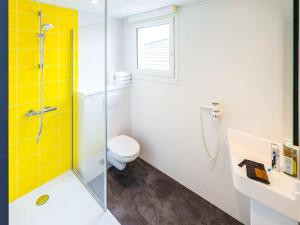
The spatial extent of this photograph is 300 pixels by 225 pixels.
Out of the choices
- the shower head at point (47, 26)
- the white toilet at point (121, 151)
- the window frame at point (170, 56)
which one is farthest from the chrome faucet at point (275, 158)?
the shower head at point (47, 26)

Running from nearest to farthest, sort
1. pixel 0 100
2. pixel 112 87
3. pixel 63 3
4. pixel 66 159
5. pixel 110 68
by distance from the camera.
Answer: pixel 0 100 < pixel 63 3 < pixel 66 159 < pixel 112 87 < pixel 110 68

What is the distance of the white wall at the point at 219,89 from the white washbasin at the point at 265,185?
0.13m

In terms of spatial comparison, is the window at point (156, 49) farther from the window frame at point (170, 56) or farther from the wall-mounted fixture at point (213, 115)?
the wall-mounted fixture at point (213, 115)

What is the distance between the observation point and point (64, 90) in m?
2.29

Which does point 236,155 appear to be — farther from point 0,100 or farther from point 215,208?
point 0,100

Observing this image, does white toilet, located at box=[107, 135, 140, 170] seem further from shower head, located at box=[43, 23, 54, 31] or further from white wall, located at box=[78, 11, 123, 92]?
shower head, located at box=[43, 23, 54, 31]

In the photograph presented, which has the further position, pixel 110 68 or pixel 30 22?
pixel 110 68

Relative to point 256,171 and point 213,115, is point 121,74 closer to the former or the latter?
point 213,115

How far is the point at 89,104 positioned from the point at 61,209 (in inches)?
45.8

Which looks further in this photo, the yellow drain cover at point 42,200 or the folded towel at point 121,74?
the folded towel at point 121,74

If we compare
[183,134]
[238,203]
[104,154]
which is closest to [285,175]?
[238,203]

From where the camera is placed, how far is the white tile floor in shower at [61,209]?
180cm

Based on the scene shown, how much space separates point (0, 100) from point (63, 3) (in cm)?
191

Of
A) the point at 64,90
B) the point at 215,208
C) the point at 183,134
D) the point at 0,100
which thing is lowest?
the point at 215,208
